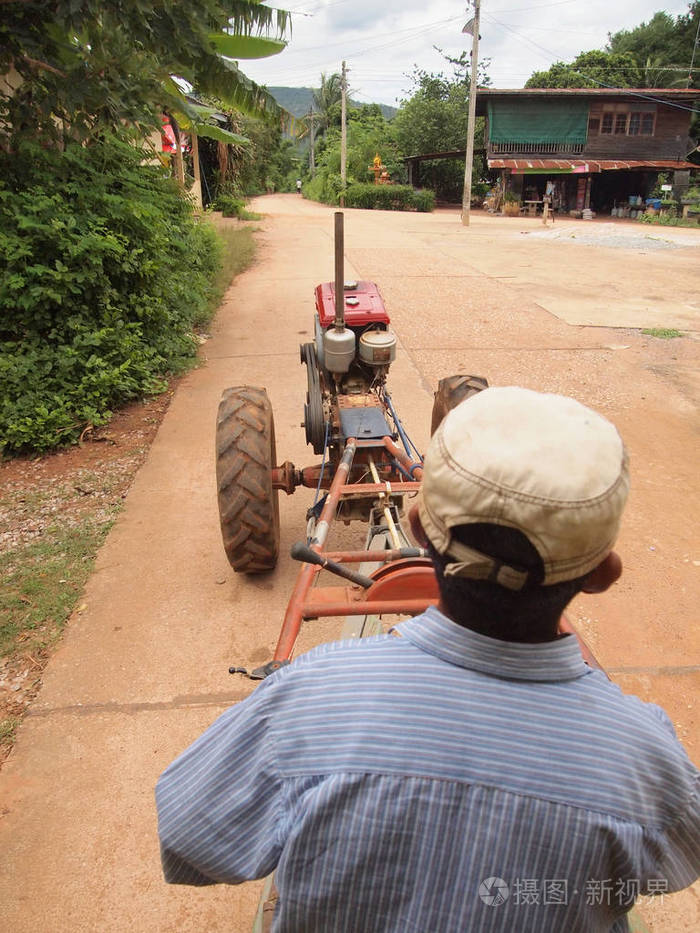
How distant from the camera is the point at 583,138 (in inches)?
1325

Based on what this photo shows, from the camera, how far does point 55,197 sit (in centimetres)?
550

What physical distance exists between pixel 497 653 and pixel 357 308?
11.8 ft

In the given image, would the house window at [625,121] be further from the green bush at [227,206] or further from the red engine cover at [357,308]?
the red engine cover at [357,308]

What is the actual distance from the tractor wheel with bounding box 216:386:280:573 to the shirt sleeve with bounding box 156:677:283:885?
2.45 meters

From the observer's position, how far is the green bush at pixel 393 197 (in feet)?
118

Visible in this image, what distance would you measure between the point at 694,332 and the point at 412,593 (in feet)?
28.4

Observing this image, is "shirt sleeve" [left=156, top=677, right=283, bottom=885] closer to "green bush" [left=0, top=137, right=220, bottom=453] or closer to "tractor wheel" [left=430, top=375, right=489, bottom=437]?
"tractor wheel" [left=430, top=375, right=489, bottom=437]

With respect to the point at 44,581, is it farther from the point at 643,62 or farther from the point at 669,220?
the point at 643,62

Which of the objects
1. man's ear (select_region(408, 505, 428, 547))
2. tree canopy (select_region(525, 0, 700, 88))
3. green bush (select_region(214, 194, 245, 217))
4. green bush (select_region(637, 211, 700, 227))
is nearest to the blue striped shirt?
man's ear (select_region(408, 505, 428, 547))

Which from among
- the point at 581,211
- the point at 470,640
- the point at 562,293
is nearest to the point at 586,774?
the point at 470,640

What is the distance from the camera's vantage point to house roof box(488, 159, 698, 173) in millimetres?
32438

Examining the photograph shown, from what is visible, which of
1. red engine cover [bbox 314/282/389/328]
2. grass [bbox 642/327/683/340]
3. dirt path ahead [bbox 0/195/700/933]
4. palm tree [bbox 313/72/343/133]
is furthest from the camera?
palm tree [bbox 313/72/343/133]

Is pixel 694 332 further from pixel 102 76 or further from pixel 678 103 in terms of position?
pixel 678 103

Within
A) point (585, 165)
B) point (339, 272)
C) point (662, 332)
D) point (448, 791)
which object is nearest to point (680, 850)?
point (448, 791)
